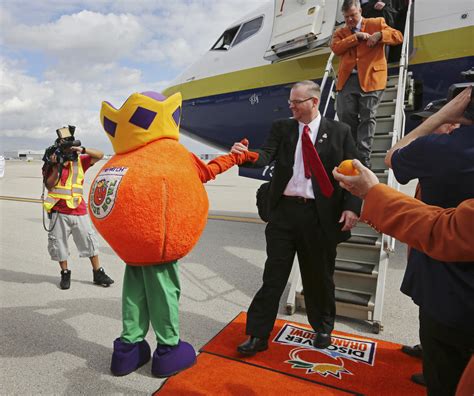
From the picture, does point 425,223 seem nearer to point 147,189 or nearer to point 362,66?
point 147,189

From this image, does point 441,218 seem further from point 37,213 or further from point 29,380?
point 37,213

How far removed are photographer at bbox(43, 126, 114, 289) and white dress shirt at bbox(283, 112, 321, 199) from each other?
7.64 ft

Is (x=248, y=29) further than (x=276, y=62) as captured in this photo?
Yes

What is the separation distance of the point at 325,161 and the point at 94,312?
2.60m

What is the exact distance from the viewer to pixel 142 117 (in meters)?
2.43

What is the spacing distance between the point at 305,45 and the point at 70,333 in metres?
4.92

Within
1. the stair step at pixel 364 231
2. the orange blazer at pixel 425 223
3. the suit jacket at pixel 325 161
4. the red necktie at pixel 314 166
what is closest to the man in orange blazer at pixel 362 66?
the stair step at pixel 364 231

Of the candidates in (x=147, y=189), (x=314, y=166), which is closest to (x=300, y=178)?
(x=314, y=166)

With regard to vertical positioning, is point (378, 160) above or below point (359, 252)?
above

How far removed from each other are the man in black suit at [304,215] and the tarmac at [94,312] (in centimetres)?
59

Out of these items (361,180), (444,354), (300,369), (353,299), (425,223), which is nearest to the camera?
(425,223)

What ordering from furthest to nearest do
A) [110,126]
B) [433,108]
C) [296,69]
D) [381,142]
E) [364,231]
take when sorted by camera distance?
1. [296,69]
2. [381,142]
3. [364,231]
4. [110,126]
5. [433,108]

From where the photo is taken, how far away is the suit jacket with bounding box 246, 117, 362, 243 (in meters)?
2.78

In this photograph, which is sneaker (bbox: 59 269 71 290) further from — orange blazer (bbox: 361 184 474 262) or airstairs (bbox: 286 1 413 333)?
orange blazer (bbox: 361 184 474 262)
